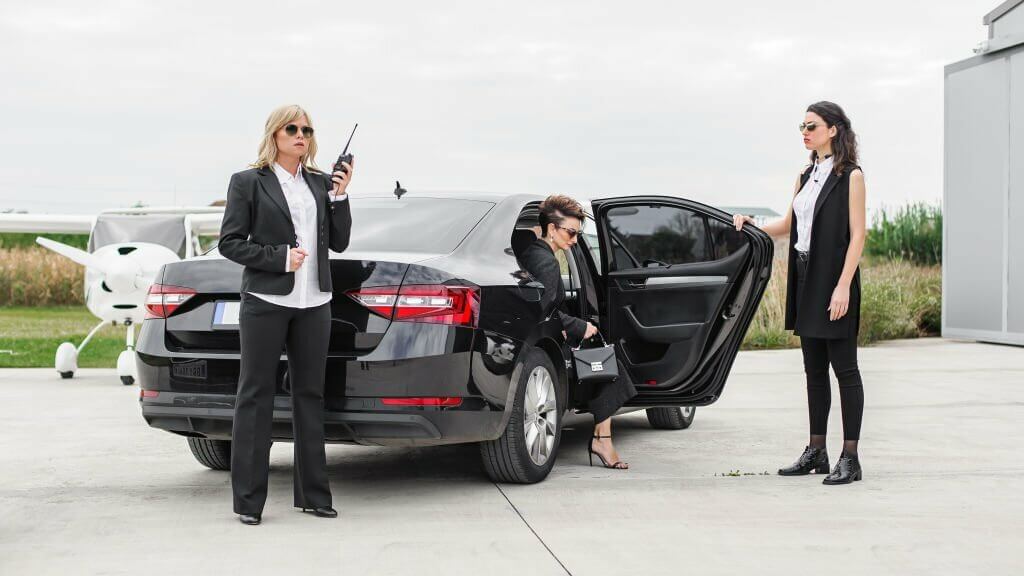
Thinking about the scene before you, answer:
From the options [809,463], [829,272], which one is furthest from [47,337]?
[829,272]

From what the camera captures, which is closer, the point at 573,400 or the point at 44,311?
the point at 573,400

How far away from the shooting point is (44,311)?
3030 cm

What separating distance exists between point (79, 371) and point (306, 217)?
10443 mm

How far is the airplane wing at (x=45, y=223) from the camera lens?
1598 centimetres

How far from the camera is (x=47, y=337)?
71.2 ft

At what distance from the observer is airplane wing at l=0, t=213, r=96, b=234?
1598 cm

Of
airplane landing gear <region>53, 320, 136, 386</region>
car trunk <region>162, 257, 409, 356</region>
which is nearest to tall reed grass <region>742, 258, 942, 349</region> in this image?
airplane landing gear <region>53, 320, 136, 386</region>

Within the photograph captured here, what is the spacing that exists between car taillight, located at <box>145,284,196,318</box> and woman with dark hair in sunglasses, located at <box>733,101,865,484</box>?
3.12 metres

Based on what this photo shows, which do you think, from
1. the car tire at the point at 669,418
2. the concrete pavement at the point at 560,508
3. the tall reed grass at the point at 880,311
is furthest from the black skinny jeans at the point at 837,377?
the tall reed grass at the point at 880,311

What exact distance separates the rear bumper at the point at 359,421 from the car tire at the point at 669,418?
2891 mm

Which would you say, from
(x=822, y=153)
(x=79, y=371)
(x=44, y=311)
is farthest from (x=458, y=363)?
(x=44, y=311)

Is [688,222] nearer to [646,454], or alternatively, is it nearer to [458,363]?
[646,454]

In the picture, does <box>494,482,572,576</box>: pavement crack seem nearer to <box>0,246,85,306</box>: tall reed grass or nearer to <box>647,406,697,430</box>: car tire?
<box>647,406,697,430</box>: car tire

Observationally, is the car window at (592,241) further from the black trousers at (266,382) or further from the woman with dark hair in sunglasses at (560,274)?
the black trousers at (266,382)
